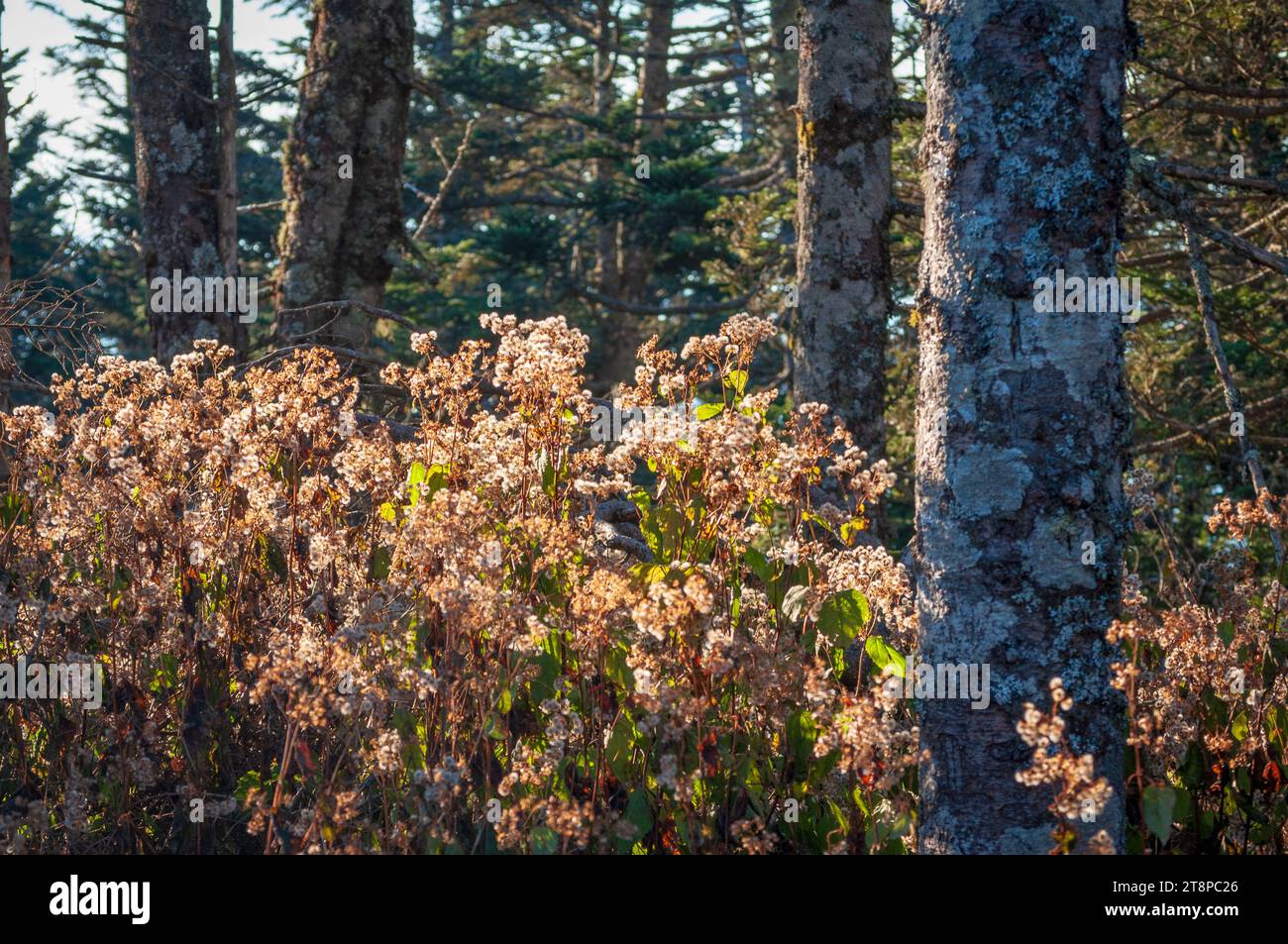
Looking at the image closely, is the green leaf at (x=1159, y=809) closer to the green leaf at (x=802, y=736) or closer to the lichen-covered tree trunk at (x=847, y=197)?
the green leaf at (x=802, y=736)

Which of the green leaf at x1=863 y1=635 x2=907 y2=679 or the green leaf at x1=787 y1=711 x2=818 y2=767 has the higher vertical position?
the green leaf at x1=863 y1=635 x2=907 y2=679

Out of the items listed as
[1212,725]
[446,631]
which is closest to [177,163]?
[446,631]

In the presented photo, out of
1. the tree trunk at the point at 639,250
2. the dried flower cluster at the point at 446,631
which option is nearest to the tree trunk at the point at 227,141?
the dried flower cluster at the point at 446,631

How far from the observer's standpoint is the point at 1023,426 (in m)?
2.59

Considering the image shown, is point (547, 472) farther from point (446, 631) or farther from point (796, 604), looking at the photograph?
point (796, 604)

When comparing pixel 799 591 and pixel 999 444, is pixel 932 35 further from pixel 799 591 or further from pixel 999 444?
Result: pixel 799 591

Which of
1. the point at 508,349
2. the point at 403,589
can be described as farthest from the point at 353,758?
the point at 508,349

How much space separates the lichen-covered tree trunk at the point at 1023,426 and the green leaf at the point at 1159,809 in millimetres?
86

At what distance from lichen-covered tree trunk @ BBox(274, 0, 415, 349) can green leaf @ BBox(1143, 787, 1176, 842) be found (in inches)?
230

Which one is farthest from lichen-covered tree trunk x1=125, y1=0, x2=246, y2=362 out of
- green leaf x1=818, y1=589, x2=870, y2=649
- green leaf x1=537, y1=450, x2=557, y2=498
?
green leaf x1=818, y1=589, x2=870, y2=649

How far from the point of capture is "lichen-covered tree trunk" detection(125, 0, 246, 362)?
279 inches

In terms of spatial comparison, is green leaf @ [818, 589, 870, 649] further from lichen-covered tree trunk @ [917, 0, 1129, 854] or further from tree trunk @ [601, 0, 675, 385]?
tree trunk @ [601, 0, 675, 385]

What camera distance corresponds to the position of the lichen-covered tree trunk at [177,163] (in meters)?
7.08

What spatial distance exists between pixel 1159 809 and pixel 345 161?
6381mm
